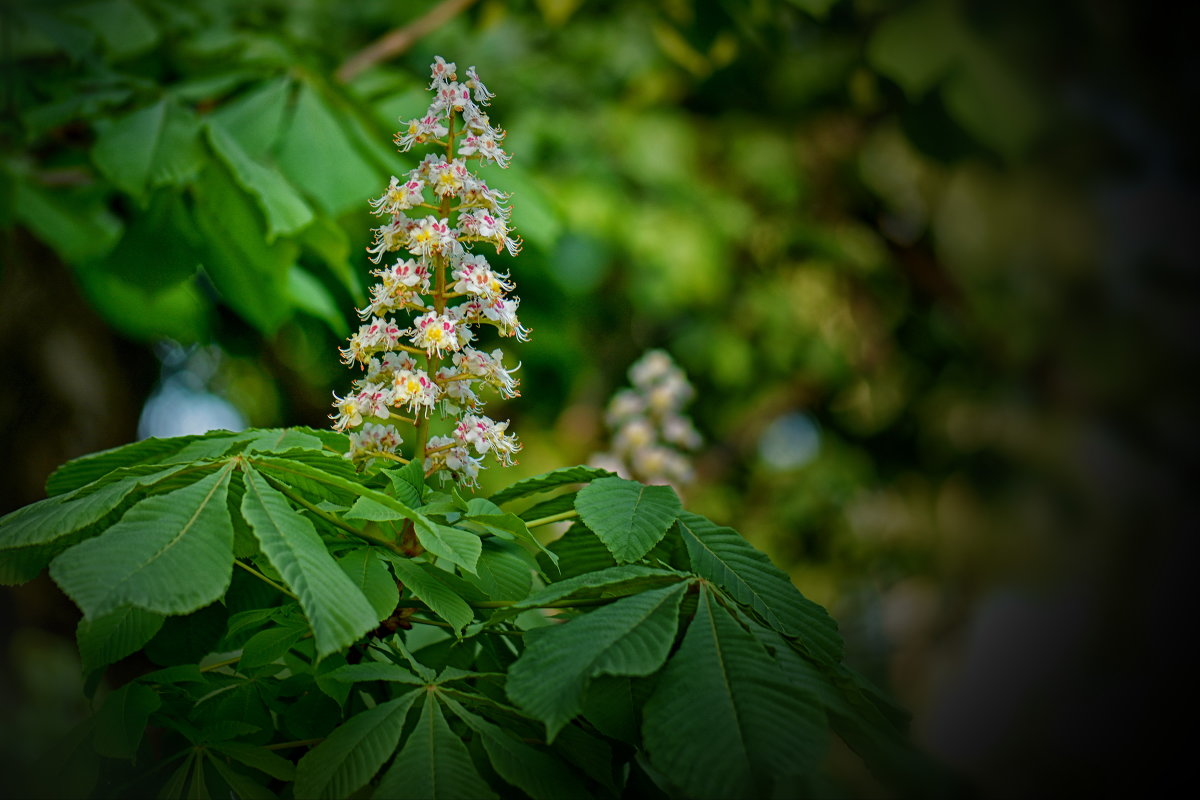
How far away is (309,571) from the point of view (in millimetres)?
512

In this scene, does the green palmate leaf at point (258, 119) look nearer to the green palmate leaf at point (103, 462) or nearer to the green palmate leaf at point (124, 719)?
the green palmate leaf at point (103, 462)

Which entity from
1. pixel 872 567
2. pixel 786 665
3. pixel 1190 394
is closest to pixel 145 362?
pixel 786 665

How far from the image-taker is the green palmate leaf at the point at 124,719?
0.58 m

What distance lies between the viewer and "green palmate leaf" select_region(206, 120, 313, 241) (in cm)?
112

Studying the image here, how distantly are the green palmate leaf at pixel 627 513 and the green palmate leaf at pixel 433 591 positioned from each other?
0.11m

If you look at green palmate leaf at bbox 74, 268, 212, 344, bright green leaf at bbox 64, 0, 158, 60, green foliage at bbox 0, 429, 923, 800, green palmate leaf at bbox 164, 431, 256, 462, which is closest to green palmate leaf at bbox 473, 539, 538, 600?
green foliage at bbox 0, 429, 923, 800

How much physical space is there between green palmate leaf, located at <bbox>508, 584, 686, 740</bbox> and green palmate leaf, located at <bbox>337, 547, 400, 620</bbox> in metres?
0.10

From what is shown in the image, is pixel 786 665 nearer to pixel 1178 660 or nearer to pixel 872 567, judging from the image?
pixel 1178 660

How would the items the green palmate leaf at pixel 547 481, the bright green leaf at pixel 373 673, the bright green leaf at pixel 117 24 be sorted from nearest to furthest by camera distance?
the bright green leaf at pixel 373 673 < the green palmate leaf at pixel 547 481 < the bright green leaf at pixel 117 24

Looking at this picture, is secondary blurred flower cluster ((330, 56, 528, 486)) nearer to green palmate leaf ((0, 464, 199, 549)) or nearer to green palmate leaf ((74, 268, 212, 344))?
green palmate leaf ((0, 464, 199, 549))

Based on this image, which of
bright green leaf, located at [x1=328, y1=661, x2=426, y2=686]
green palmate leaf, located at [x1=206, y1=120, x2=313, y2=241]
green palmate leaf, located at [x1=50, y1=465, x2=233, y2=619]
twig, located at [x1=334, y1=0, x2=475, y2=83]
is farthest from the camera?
twig, located at [x1=334, y1=0, x2=475, y2=83]

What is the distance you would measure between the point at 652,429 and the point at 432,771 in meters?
1.70

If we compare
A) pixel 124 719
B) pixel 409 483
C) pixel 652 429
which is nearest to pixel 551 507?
pixel 409 483

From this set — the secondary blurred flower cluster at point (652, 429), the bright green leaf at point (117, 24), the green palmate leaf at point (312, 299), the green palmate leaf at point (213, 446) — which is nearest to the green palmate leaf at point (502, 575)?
the green palmate leaf at point (213, 446)
